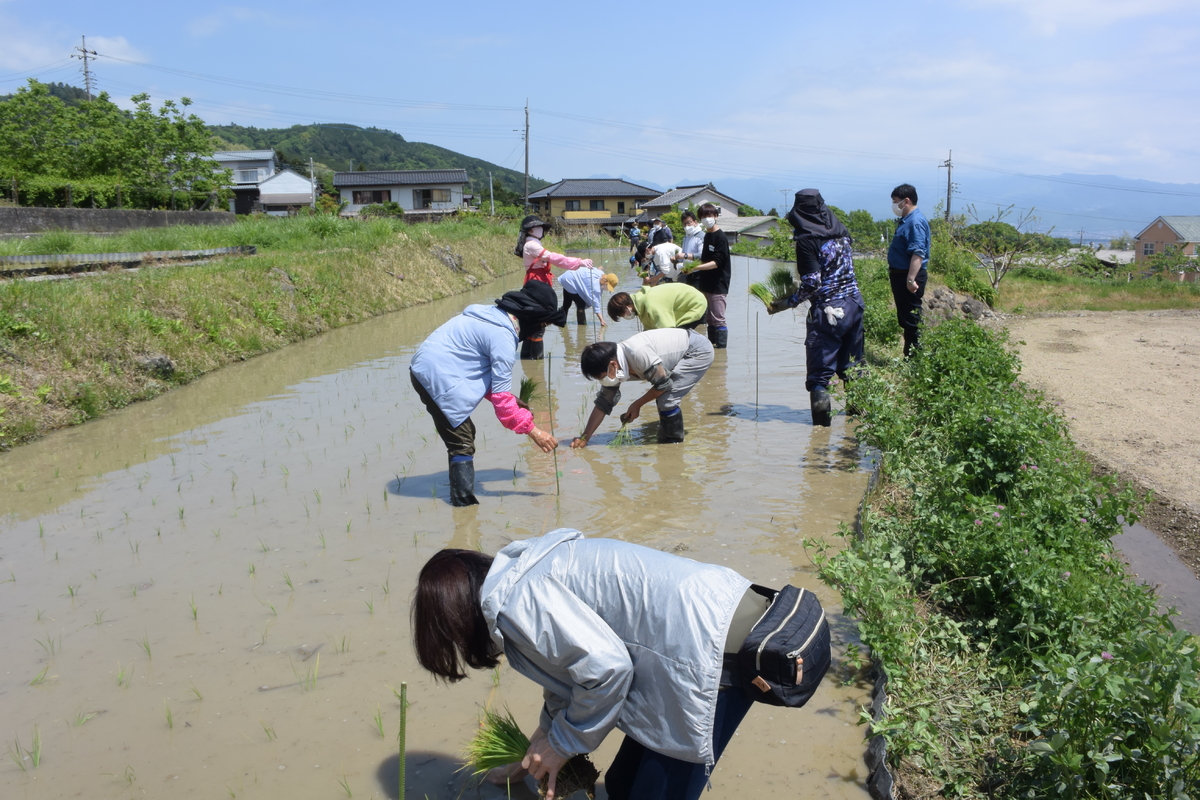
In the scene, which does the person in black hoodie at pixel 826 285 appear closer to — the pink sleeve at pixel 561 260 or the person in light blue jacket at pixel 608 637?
the pink sleeve at pixel 561 260

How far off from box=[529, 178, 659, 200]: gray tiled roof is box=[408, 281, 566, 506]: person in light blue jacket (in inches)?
2310

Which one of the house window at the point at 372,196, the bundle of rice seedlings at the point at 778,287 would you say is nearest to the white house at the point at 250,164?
the house window at the point at 372,196

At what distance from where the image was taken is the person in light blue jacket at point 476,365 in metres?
4.75

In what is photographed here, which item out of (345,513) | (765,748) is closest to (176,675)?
(345,513)

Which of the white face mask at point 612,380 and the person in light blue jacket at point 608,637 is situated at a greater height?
the white face mask at point 612,380

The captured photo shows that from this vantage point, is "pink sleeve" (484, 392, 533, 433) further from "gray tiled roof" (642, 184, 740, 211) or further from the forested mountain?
the forested mountain

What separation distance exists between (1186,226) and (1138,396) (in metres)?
70.8

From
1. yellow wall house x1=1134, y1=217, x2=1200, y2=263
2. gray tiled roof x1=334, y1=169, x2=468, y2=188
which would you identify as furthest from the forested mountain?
yellow wall house x1=1134, y1=217, x2=1200, y2=263

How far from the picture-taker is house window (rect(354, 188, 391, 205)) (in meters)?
59.5

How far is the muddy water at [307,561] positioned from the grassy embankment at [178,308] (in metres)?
0.50

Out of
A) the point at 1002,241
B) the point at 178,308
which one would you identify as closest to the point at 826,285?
the point at 178,308

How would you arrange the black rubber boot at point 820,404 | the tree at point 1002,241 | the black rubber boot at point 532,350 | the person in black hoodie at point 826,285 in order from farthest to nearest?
the tree at point 1002,241
the black rubber boot at point 532,350
the black rubber boot at point 820,404
the person in black hoodie at point 826,285

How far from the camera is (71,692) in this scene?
319 cm

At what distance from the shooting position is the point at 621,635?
1.91 m
